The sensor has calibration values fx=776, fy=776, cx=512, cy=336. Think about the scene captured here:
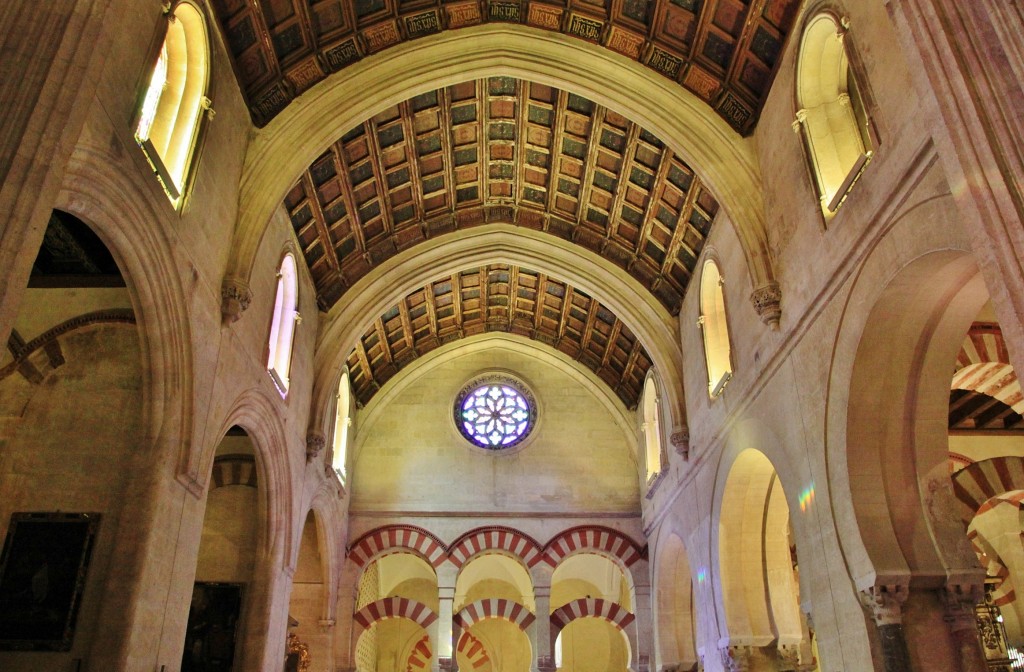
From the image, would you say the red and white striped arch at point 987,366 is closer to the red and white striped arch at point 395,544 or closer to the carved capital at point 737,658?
the carved capital at point 737,658

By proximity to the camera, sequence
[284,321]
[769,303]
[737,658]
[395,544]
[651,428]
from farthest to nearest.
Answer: [395,544] → [651,428] → [284,321] → [737,658] → [769,303]

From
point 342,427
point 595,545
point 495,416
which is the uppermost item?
point 495,416

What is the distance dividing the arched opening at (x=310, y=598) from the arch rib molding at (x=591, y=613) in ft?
14.5

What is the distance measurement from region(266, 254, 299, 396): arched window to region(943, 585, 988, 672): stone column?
7896 mm

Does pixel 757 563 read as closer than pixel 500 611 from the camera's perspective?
Yes

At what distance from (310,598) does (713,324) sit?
8.53m

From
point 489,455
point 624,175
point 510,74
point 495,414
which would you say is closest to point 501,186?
point 624,175

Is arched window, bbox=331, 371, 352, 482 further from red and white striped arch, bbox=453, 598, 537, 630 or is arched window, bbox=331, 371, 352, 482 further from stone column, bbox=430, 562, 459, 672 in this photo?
red and white striped arch, bbox=453, 598, 537, 630

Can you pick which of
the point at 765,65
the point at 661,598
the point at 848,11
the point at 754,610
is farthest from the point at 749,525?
the point at 848,11

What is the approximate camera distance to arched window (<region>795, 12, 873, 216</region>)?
7320 millimetres

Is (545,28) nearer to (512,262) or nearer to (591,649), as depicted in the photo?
(512,262)

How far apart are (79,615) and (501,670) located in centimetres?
1457

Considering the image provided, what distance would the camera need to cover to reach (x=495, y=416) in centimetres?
1675

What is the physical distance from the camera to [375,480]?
52.1 feet
